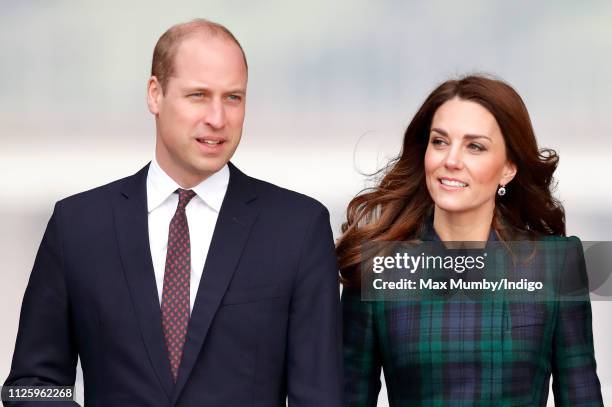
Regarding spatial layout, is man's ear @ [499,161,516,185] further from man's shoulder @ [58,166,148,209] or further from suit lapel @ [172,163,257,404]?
man's shoulder @ [58,166,148,209]

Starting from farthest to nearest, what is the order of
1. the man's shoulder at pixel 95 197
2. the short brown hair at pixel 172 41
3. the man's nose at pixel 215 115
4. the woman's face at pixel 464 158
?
1. the woman's face at pixel 464 158
2. the man's shoulder at pixel 95 197
3. the short brown hair at pixel 172 41
4. the man's nose at pixel 215 115

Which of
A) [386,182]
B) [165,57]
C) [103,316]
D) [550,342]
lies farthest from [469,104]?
[103,316]

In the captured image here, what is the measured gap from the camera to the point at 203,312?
10.6 ft

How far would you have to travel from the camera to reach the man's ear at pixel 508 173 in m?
3.82

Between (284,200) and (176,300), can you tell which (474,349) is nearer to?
(284,200)

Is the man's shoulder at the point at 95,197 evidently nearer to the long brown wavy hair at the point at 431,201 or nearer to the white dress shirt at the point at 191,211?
the white dress shirt at the point at 191,211

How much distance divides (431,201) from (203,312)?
1005 millimetres

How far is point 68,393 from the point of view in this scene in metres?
3.33

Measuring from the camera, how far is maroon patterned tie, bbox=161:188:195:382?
127 inches

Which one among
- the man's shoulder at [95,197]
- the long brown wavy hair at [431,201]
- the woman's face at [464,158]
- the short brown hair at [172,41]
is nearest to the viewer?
the short brown hair at [172,41]

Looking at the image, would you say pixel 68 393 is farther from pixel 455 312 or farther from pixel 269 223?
pixel 455 312

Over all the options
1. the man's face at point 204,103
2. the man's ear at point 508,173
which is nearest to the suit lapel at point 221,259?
the man's face at point 204,103

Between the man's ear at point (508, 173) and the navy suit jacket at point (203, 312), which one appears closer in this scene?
the navy suit jacket at point (203, 312)

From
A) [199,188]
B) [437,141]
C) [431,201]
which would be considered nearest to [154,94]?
[199,188]
